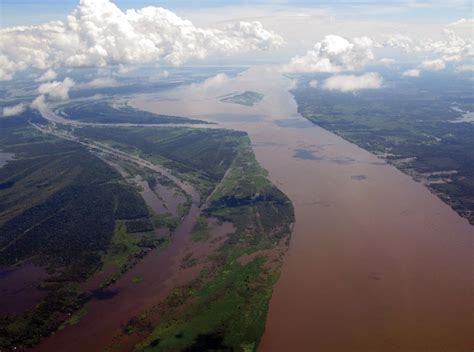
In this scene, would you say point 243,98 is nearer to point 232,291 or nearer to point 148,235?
point 148,235

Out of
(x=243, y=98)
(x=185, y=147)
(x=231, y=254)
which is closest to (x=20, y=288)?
(x=231, y=254)

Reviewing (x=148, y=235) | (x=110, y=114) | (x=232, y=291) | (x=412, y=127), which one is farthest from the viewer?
(x=110, y=114)

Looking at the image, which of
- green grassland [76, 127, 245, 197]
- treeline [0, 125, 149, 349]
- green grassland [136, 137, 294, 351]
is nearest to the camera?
green grassland [136, 137, 294, 351]

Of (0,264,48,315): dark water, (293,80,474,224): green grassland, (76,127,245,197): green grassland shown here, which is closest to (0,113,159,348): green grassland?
(0,264,48,315): dark water

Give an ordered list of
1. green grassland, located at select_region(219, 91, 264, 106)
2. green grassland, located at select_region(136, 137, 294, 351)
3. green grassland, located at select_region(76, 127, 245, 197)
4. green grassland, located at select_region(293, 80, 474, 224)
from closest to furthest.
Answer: green grassland, located at select_region(136, 137, 294, 351) → green grassland, located at select_region(293, 80, 474, 224) → green grassland, located at select_region(76, 127, 245, 197) → green grassland, located at select_region(219, 91, 264, 106)

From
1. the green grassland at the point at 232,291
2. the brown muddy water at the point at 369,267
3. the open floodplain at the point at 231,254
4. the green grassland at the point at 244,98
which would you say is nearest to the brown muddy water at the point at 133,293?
the open floodplain at the point at 231,254

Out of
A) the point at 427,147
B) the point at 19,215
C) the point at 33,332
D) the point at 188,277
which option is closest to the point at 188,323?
the point at 188,277

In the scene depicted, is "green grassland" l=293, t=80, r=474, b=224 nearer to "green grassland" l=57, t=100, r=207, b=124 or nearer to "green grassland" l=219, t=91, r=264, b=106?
"green grassland" l=219, t=91, r=264, b=106
